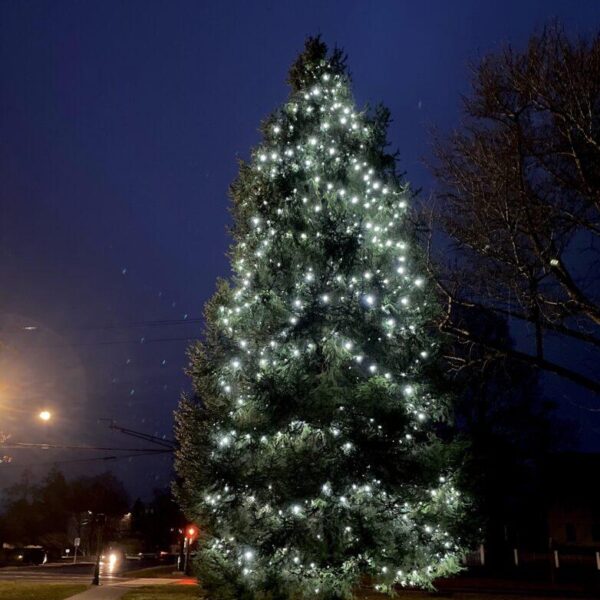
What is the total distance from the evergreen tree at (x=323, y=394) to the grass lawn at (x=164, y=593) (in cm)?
584

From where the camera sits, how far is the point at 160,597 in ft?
53.7

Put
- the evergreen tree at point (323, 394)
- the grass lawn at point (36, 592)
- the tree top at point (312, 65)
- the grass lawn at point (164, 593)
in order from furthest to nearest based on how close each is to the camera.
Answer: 1. the grass lawn at point (36, 592)
2. the grass lawn at point (164, 593)
3. the tree top at point (312, 65)
4. the evergreen tree at point (323, 394)

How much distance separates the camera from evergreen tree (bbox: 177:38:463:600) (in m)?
9.83

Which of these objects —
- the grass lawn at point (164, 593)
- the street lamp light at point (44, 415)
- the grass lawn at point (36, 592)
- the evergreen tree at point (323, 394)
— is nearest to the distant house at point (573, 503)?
the grass lawn at point (164, 593)

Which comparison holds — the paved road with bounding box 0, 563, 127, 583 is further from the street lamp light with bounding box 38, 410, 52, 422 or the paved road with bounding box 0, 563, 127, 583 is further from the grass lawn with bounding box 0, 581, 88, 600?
the street lamp light with bounding box 38, 410, 52, 422

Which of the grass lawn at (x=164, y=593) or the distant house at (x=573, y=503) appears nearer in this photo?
the grass lawn at (x=164, y=593)

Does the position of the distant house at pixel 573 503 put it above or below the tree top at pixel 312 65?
below

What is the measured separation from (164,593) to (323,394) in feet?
35.5

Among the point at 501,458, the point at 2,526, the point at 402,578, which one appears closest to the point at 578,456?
the point at 501,458

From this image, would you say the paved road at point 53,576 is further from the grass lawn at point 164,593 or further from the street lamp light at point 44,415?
the street lamp light at point 44,415

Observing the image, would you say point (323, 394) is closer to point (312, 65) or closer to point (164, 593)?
point (312, 65)

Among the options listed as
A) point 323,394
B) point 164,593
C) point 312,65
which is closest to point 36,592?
point 164,593

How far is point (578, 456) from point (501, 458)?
21944 mm

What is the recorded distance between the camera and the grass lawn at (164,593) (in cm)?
1636
